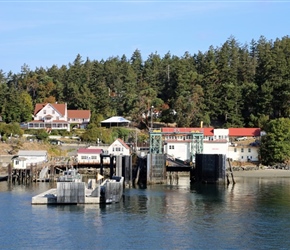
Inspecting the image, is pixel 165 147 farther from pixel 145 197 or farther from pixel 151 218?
pixel 151 218

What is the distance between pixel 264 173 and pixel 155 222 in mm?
36689

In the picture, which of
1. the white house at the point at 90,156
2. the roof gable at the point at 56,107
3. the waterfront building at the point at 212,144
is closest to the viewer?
the white house at the point at 90,156

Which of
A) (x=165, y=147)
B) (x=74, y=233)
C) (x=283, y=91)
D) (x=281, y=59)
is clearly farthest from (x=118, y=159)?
(x=281, y=59)

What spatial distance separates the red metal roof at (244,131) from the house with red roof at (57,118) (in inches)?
1042

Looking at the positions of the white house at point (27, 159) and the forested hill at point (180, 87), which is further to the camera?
the forested hill at point (180, 87)

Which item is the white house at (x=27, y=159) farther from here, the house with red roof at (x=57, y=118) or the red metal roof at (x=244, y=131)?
the red metal roof at (x=244, y=131)

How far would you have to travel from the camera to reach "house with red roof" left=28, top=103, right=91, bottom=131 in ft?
328

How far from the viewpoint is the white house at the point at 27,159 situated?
6844 cm

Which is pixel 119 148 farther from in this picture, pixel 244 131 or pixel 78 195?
pixel 78 195

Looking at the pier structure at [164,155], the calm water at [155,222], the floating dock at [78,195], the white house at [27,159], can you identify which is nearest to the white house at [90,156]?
the white house at [27,159]

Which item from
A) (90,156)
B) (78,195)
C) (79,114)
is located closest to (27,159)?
(90,156)

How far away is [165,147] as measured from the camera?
8112cm

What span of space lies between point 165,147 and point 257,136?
553 inches

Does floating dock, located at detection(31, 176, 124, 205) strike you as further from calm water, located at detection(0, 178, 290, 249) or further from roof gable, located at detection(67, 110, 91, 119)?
roof gable, located at detection(67, 110, 91, 119)
